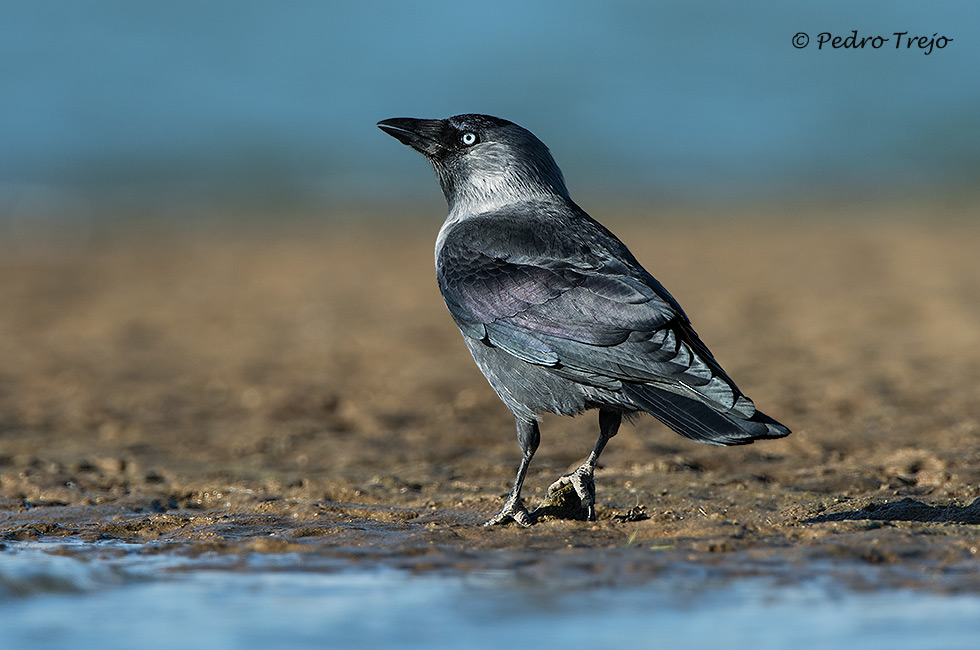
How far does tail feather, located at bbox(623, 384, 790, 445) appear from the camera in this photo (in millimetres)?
4777

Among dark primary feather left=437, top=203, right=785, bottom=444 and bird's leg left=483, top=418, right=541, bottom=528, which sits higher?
dark primary feather left=437, top=203, right=785, bottom=444

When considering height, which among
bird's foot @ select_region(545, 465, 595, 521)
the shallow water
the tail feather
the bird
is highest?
the bird

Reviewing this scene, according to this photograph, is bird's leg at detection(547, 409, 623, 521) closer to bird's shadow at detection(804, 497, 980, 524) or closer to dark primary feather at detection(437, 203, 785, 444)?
dark primary feather at detection(437, 203, 785, 444)

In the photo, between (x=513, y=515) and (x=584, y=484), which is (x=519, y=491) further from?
(x=584, y=484)

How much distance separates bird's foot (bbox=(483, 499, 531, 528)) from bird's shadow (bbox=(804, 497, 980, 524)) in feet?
3.86

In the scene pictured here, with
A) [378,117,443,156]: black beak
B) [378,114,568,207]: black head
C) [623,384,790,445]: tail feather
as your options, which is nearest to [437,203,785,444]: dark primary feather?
[623,384,790,445]: tail feather

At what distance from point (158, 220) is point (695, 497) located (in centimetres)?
1865

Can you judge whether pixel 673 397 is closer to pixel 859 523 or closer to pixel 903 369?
pixel 859 523

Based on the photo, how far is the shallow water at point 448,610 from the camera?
3580 millimetres

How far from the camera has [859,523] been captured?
4945mm

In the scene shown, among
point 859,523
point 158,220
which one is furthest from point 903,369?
point 158,220

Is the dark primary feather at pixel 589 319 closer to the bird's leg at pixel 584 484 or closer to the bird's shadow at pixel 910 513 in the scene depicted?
the bird's leg at pixel 584 484

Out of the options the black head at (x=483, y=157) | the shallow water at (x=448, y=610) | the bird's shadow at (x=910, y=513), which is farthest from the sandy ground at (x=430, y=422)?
the black head at (x=483, y=157)

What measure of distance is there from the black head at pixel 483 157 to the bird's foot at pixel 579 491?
1.62m
